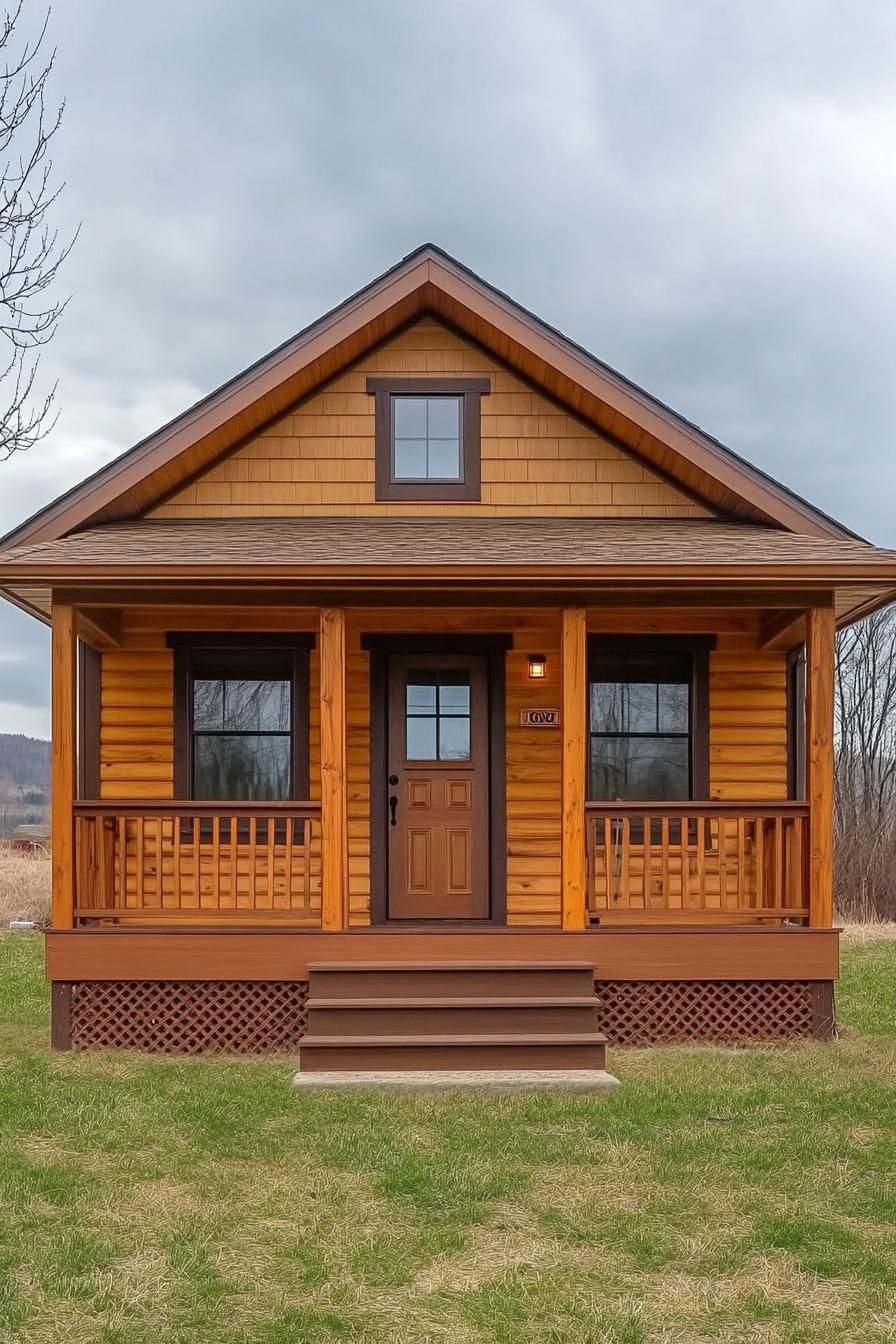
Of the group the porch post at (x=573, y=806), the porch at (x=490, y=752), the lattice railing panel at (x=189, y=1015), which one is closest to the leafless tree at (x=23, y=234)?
the porch at (x=490, y=752)

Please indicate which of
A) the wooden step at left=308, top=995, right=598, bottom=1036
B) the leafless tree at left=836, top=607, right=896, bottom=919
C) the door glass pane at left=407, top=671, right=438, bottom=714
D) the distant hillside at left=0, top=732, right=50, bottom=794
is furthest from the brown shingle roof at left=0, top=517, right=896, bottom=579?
the distant hillside at left=0, top=732, right=50, bottom=794

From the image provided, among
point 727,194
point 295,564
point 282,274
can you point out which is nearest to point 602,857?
point 295,564

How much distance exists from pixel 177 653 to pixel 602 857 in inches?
153

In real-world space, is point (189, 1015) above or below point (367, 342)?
below

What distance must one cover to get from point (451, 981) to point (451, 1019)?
305 mm

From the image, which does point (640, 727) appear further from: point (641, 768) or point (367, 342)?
point (367, 342)

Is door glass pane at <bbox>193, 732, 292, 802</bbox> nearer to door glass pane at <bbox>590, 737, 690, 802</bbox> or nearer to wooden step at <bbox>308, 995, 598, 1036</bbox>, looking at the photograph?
wooden step at <bbox>308, 995, 598, 1036</bbox>

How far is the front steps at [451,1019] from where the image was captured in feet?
24.6

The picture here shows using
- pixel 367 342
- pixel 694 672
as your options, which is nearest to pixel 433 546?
pixel 367 342

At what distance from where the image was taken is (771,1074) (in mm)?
7297

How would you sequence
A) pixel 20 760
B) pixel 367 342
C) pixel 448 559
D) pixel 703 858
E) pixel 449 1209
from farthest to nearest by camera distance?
pixel 20 760 < pixel 367 342 < pixel 703 858 < pixel 448 559 < pixel 449 1209

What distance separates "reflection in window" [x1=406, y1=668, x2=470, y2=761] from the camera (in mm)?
9711

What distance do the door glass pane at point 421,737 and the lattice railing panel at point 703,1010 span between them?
94.5 inches

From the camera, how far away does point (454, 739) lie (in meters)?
9.73
